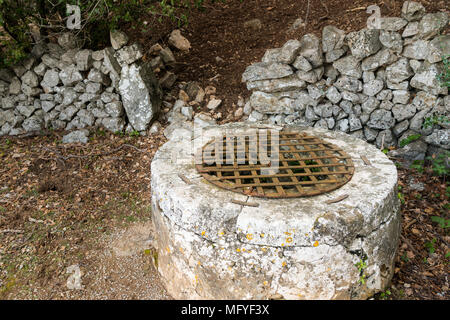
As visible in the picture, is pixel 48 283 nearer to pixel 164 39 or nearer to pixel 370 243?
pixel 370 243

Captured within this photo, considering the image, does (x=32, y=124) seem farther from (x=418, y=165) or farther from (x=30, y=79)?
(x=418, y=165)

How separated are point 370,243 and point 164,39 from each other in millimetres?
5107

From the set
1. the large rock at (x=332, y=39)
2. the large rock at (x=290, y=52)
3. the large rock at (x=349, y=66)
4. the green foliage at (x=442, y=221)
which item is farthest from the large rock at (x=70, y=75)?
the green foliage at (x=442, y=221)

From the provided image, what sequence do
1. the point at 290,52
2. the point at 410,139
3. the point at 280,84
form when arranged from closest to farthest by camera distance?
the point at 410,139 < the point at 290,52 < the point at 280,84

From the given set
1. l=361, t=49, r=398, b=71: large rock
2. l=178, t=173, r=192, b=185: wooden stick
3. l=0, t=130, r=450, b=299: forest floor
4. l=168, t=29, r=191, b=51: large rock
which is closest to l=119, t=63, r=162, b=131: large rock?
l=0, t=130, r=450, b=299: forest floor

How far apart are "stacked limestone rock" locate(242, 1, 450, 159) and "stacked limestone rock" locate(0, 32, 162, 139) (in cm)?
165

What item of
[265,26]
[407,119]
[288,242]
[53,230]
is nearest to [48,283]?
[53,230]

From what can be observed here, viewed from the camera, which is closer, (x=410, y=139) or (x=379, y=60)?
(x=410, y=139)

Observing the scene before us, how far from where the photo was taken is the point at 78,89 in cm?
525

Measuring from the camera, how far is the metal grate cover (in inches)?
106

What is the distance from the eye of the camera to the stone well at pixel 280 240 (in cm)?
234

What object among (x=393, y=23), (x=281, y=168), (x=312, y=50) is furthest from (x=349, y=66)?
(x=281, y=168)

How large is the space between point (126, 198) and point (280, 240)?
2527 mm

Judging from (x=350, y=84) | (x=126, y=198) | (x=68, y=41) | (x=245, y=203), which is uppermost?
(x=68, y=41)
